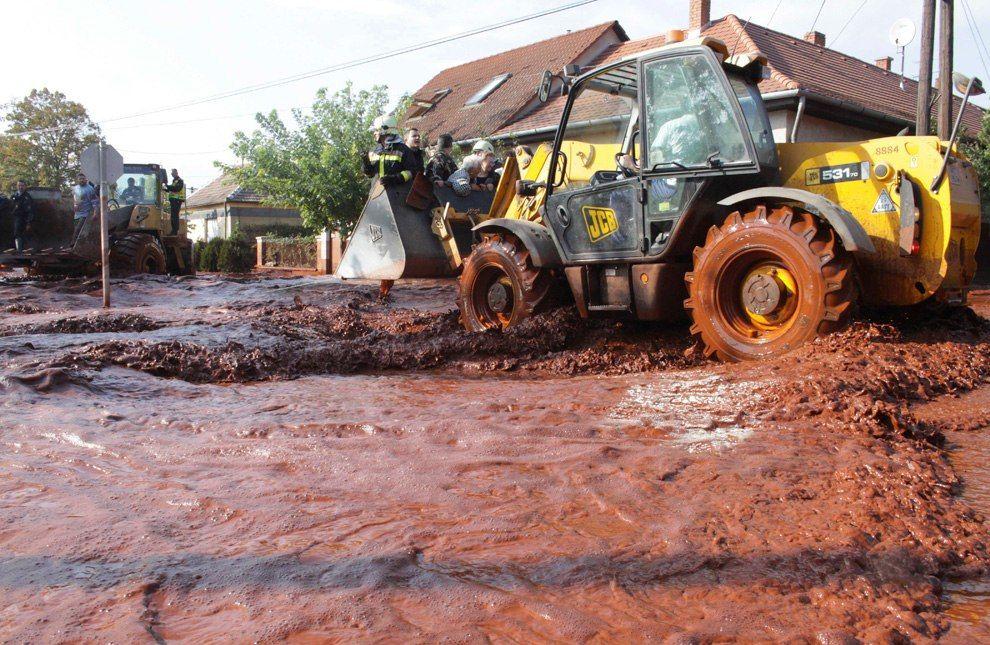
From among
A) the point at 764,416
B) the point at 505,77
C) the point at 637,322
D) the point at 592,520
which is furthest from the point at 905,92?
the point at 592,520

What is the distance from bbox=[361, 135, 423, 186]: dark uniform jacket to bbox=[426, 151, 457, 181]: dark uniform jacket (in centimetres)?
18

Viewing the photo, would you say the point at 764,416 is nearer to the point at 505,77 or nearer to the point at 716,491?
the point at 716,491

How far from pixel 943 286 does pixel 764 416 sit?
2399 millimetres

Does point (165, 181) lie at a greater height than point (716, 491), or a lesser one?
greater

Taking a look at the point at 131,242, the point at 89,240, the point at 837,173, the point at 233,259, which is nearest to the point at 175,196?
the point at 131,242

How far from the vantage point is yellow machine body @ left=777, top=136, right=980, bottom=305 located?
5.61 metres

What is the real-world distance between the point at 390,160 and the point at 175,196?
1246 cm

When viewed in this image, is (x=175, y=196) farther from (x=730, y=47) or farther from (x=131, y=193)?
(x=730, y=47)

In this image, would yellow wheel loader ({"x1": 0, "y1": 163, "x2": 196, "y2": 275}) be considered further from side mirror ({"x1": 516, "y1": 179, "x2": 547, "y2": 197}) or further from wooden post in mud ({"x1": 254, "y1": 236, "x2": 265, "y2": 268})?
side mirror ({"x1": 516, "y1": 179, "x2": 547, "y2": 197})

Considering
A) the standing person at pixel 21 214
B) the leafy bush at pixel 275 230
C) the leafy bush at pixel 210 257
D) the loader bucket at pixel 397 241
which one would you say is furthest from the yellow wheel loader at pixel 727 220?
the leafy bush at pixel 275 230

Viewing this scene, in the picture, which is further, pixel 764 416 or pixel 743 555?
pixel 764 416

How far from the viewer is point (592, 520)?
2992 millimetres

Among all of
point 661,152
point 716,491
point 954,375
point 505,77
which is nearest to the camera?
point 716,491

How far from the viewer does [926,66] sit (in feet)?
48.4
